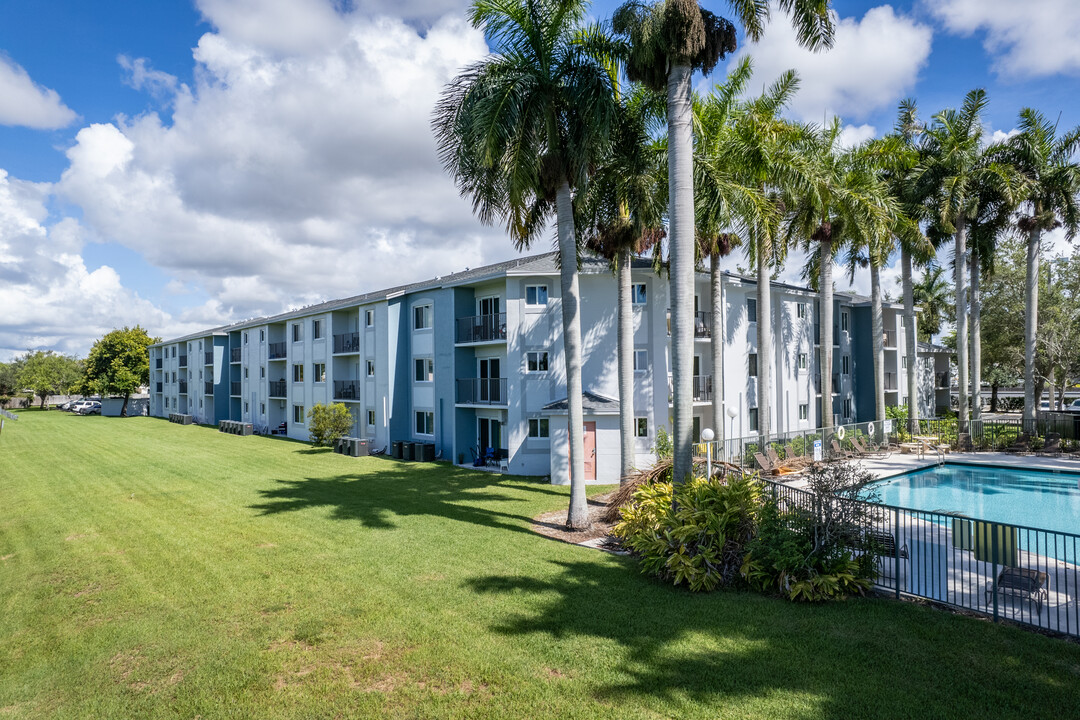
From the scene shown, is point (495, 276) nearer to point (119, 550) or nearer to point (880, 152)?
point (119, 550)

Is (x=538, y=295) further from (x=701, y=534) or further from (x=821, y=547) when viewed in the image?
(x=821, y=547)

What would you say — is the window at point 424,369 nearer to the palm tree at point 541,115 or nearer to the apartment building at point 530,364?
the apartment building at point 530,364

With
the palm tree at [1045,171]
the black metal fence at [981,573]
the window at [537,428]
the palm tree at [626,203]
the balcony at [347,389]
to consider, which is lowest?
the black metal fence at [981,573]

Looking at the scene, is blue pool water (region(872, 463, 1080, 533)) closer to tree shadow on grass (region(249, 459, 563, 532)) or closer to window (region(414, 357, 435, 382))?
tree shadow on grass (region(249, 459, 563, 532))

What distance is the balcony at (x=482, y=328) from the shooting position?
995 inches

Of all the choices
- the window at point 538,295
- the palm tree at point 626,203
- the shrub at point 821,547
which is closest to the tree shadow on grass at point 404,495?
the palm tree at point 626,203

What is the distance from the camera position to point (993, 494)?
64.7 feet

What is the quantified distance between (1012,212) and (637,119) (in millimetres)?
22173

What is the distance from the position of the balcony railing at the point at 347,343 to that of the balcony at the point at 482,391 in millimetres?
9968

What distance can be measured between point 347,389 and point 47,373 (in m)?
84.5

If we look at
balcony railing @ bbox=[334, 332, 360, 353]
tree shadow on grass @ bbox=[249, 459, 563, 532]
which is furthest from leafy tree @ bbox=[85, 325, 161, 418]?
tree shadow on grass @ bbox=[249, 459, 563, 532]

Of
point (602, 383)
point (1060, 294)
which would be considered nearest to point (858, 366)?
point (1060, 294)

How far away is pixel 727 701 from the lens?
6.32 meters

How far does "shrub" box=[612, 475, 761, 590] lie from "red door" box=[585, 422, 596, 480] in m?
10.1
